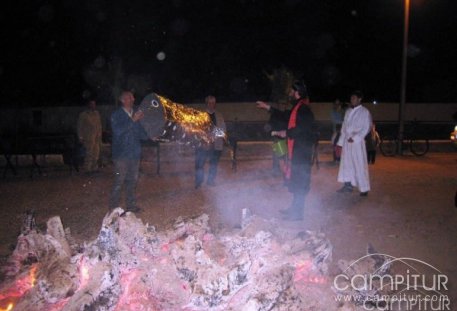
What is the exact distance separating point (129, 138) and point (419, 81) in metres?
34.0

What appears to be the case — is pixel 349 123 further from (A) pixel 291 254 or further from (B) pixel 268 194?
(A) pixel 291 254

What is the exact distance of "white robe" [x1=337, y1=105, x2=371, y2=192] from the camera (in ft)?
27.5

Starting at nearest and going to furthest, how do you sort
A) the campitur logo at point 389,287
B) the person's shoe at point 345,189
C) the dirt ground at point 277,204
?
1. the campitur logo at point 389,287
2. the dirt ground at point 277,204
3. the person's shoe at point 345,189

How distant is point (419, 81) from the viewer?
36.1 metres

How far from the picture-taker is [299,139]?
647 cm

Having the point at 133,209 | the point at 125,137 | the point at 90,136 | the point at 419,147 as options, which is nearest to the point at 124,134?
the point at 125,137

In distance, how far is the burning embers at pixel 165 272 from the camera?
379cm

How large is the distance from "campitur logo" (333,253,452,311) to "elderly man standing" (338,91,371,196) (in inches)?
146

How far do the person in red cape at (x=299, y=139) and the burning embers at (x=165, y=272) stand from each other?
1.90 metres

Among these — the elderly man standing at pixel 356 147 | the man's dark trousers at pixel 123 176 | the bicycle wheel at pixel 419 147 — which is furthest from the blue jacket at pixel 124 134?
the bicycle wheel at pixel 419 147

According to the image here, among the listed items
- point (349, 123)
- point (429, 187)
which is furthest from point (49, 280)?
point (429, 187)

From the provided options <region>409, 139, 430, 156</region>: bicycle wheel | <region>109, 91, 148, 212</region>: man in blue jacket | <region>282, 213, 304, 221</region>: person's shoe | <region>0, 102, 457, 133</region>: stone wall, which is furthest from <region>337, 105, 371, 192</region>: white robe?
<region>0, 102, 457, 133</region>: stone wall

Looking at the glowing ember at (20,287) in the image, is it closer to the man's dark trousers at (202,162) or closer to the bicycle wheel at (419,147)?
the man's dark trousers at (202,162)

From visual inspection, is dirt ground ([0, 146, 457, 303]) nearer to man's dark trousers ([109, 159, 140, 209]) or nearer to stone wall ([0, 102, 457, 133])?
man's dark trousers ([109, 159, 140, 209])
